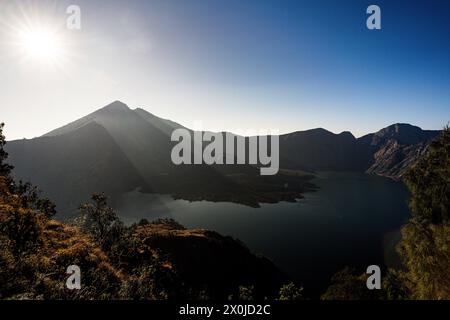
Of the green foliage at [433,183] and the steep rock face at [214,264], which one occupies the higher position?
the green foliage at [433,183]

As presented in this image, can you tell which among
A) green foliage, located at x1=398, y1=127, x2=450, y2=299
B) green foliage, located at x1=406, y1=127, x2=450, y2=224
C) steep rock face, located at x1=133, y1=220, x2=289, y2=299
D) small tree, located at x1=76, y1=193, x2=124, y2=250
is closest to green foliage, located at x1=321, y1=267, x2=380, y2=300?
steep rock face, located at x1=133, y1=220, x2=289, y2=299

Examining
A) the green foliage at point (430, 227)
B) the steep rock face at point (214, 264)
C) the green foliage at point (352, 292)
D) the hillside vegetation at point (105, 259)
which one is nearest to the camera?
the hillside vegetation at point (105, 259)

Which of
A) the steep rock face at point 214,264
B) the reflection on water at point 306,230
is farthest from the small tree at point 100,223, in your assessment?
the reflection on water at point 306,230

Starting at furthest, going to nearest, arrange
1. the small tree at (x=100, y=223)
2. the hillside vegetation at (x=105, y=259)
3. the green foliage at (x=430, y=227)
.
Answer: the small tree at (x=100, y=223) → the green foliage at (x=430, y=227) → the hillside vegetation at (x=105, y=259)

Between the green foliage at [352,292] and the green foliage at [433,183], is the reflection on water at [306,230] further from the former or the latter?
the green foliage at [433,183]

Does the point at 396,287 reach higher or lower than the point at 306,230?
higher

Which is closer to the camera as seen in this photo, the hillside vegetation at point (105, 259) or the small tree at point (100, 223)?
the hillside vegetation at point (105, 259)

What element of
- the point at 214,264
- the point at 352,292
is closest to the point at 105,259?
the point at 214,264

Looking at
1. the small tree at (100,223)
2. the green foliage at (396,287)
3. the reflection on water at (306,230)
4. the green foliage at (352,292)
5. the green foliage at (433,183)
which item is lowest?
the reflection on water at (306,230)

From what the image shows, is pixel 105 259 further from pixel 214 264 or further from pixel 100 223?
pixel 214 264

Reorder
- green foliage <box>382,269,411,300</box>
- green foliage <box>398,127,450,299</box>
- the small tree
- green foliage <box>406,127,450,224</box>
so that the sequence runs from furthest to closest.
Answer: the small tree
green foliage <box>382,269,411,300</box>
green foliage <box>406,127,450,224</box>
green foliage <box>398,127,450,299</box>

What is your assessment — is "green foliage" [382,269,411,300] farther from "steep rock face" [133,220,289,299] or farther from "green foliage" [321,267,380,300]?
"steep rock face" [133,220,289,299]

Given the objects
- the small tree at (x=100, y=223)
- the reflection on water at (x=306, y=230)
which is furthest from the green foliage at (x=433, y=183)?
the reflection on water at (x=306, y=230)
